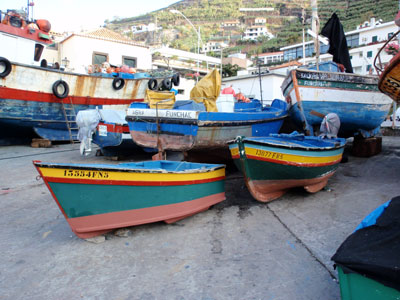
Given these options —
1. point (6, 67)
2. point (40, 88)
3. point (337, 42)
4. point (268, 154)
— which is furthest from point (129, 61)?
point (268, 154)

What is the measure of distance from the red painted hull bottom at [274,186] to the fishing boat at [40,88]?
303 inches

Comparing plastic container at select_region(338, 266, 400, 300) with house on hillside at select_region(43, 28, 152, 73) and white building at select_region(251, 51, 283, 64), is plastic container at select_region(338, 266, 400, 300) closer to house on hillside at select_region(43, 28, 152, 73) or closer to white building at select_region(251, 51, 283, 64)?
house on hillside at select_region(43, 28, 152, 73)

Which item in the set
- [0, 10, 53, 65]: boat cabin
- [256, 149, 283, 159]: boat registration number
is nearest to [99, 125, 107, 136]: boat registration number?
[256, 149, 283, 159]: boat registration number

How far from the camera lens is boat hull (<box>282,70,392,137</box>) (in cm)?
748

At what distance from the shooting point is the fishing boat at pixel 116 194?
3.42 meters

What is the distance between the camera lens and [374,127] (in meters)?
8.55

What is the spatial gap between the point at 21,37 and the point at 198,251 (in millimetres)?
11549

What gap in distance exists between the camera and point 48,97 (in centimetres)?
1091

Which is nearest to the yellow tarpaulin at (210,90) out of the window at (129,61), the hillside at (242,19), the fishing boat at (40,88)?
the fishing boat at (40,88)

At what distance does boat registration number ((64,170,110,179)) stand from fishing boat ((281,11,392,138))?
5559 millimetres

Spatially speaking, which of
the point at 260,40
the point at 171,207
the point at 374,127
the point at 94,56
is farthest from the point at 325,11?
the point at 171,207

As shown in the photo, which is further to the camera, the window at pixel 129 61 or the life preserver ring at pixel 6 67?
the window at pixel 129 61

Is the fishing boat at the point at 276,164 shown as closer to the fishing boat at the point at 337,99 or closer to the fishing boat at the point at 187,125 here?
the fishing boat at the point at 187,125

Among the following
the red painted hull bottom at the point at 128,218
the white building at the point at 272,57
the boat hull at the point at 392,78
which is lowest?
the red painted hull bottom at the point at 128,218
